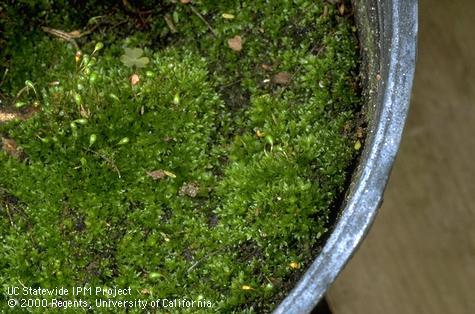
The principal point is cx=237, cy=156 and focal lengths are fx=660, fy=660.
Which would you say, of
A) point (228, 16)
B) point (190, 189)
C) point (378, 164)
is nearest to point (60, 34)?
point (228, 16)

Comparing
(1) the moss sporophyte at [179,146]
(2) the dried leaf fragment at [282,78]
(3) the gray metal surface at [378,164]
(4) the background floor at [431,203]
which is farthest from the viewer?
(4) the background floor at [431,203]

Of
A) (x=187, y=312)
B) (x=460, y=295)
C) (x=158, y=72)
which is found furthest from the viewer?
(x=460, y=295)

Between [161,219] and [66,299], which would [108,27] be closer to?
[161,219]

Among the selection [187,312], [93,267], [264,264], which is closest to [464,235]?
[264,264]

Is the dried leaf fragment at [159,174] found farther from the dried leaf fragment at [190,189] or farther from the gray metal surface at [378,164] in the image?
the gray metal surface at [378,164]

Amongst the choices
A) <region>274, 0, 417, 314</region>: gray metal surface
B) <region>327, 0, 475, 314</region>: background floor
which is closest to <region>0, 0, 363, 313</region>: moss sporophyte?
<region>274, 0, 417, 314</region>: gray metal surface

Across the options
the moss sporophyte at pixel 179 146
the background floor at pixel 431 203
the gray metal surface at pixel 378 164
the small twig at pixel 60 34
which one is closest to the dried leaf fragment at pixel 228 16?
the moss sporophyte at pixel 179 146

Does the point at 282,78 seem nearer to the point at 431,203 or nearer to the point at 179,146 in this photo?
the point at 179,146
